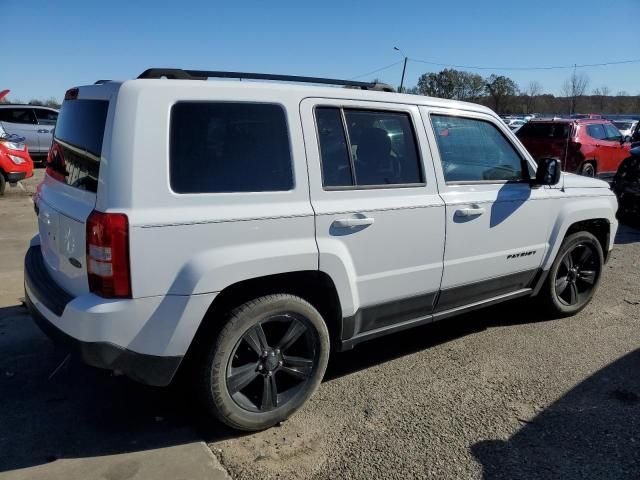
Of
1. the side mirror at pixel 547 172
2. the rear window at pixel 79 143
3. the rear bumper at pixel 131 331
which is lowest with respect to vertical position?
the rear bumper at pixel 131 331

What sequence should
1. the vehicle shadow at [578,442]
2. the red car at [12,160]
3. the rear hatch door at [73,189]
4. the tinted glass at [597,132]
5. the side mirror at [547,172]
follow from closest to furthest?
1. the rear hatch door at [73,189]
2. the vehicle shadow at [578,442]
3. the side mirror at [547,172]
4. the red car at [12,160]
5. the tinted glass at [597,132]

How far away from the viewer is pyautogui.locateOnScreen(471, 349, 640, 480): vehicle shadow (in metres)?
2.83

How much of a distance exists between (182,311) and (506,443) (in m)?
1.92

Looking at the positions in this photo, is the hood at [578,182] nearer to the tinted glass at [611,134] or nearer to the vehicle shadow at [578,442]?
the vehicle shadow at [578,442]

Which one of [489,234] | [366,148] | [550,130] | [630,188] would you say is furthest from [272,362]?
[550,130]

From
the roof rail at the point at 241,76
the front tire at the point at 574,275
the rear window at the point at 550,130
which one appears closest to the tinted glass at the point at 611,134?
the rear window at the point at 550,130

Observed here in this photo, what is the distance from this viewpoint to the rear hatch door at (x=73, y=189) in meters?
2.72

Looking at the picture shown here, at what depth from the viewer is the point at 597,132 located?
45.2 feet

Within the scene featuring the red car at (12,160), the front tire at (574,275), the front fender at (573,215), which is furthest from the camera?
the red car at (12,160)

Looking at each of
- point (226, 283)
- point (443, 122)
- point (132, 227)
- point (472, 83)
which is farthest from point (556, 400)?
point (472, 83)

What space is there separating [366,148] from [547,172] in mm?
1669

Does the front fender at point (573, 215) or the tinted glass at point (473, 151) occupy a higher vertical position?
the tinted glass at point (473, 151)

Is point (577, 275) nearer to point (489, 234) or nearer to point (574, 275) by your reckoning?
point (574, 275)

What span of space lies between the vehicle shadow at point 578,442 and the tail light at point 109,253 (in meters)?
2.05
